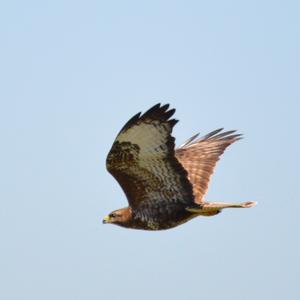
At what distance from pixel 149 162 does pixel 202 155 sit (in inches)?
96.4

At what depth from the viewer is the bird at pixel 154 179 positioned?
11.2m

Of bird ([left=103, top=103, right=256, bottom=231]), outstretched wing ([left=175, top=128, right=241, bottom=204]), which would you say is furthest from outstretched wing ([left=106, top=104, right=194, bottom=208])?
→ outstretched wing ([left=175, top=128, right=241, bottom=204])

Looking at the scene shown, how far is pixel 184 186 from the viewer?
12094 millimetres

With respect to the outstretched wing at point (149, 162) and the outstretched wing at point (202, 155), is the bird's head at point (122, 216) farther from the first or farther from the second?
the outstretched wing at point (202, 155)

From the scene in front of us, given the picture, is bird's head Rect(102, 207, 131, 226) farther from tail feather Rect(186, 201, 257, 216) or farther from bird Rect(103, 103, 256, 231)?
tail feather Rect(186, 201, 257, 216)

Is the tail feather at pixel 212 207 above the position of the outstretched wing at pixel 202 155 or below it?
below

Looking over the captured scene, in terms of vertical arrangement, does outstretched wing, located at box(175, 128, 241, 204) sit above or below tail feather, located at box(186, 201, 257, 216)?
above

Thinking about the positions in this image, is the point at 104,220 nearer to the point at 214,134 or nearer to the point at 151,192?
the point at 151,192

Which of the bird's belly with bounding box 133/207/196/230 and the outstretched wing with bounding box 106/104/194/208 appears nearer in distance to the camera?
the outstretched wing with bounding box 106/104/194/208

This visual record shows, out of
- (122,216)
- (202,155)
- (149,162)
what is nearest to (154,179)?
(149,162)

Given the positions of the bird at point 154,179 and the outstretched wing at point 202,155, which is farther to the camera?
the outstretched wing at point 202,155

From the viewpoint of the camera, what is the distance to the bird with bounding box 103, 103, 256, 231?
1119cm

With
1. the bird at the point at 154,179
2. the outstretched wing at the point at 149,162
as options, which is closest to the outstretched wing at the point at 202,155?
the bird at the point at 154,179

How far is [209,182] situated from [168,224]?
48.7 inches
